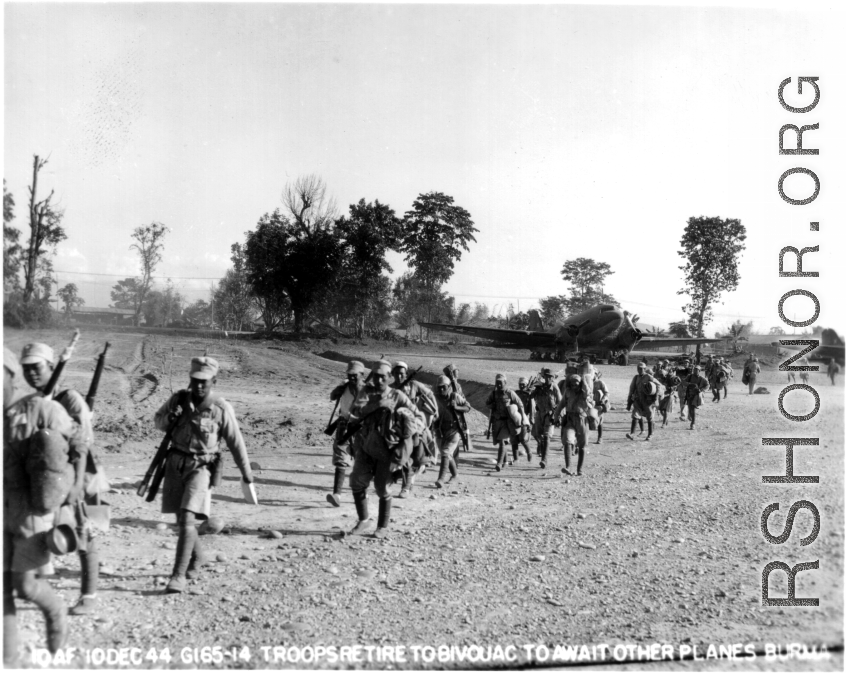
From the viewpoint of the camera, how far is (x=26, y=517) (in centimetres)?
393

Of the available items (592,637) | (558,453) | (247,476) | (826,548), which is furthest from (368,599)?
(558,453)

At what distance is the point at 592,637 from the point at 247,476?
Answer: 293cm

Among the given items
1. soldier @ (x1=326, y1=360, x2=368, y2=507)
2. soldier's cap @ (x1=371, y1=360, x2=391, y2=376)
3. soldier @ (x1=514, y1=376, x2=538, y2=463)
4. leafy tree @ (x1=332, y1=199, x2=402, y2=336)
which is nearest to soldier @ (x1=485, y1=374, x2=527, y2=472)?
soldier @ (x1=514, y1=376, x2=538, y2=463)

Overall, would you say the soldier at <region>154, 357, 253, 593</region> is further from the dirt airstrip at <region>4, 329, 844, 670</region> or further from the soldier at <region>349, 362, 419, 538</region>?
the soldier at <region>349, 362, 419, 538</region>

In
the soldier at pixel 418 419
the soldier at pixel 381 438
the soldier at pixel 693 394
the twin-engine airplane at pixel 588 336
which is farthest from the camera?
the twin-engine airplane at pixel 588 336

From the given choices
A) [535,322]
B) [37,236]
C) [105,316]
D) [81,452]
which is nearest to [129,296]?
[105,316]

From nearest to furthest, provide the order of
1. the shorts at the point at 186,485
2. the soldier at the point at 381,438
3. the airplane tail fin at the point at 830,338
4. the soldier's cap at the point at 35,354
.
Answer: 1. the soldier's cap at the point at 35,354
2. the shorts at the point at 186,485
3. the airplane tail fin at the point at 830,338
4. the soldier at the point at 381,438

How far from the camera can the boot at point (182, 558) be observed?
204 inches

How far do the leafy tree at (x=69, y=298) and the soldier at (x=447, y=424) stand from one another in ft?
20.0

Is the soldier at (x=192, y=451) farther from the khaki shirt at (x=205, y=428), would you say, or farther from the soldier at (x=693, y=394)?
the soldier at (x=693, y=394)

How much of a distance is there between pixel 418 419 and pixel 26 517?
12.5 ft

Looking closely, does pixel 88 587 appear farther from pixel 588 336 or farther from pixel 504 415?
pixel 588 336

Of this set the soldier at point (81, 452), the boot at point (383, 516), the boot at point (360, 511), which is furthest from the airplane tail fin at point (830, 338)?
the soldier at point (81, 452)

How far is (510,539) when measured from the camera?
23.1 feet
